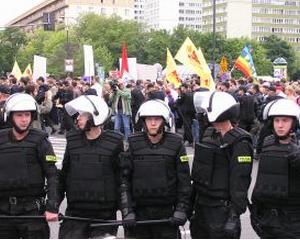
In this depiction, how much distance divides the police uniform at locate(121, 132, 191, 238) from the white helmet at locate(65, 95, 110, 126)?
0.33 meters

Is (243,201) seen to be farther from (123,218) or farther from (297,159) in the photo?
(123,218)

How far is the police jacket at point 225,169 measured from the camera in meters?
5.08

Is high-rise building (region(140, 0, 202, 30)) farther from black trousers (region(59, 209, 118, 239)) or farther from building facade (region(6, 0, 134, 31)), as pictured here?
black trousers (region(59, 209, 118, 239))

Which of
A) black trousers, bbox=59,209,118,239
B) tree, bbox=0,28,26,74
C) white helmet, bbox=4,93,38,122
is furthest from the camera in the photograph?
tree, bbox=0,28,26,74

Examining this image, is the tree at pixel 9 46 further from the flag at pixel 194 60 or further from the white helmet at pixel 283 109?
the white helmet at pixel 283 109

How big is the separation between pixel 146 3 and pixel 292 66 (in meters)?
89.8

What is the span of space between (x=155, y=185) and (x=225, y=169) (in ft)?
1.87

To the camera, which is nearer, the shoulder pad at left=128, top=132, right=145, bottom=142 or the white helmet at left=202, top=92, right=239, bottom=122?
the white helmet at left=202, top=92, right=239, bottom=122

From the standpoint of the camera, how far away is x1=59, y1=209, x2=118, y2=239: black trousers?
5205 millimetres

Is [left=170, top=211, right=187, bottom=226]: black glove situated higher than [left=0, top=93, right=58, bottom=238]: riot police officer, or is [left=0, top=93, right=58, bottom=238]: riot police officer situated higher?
[left=0, top=93, right=58, bottom=238]: riot police officer

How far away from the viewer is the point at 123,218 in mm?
5180

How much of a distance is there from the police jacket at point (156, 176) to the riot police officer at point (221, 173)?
0.51 ft

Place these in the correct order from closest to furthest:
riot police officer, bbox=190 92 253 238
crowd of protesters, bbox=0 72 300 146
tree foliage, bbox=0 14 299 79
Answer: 1. riot police officer, bbox=190 92 253 238
2. crowd of protesters, bbox=0 72 300 146
3. tree foliage, bbox=0 14 299 79

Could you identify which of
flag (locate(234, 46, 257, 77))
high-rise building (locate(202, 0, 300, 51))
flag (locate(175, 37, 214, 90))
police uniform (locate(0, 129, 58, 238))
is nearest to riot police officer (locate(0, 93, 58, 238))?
police uniform (locate(0, 129, 58, 238))
